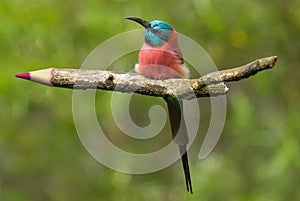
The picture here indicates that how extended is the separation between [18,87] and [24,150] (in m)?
0.54

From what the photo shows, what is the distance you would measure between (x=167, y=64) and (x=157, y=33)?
0.04 m

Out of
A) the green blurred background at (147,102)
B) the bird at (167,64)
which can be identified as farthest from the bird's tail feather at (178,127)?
the green blurred background at (147,102)

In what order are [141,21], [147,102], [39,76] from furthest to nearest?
[147,102] < [141,21] < [39,76]

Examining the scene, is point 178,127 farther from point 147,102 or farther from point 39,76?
point 147,102

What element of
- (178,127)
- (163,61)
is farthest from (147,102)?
(178,127)

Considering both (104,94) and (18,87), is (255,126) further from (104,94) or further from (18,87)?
(18,87)

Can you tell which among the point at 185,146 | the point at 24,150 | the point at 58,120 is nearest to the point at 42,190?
the point at 24,150

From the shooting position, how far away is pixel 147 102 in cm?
242

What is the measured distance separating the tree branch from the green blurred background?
1.12 metres

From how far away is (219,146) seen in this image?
2615 mm

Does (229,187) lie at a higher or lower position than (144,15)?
lower

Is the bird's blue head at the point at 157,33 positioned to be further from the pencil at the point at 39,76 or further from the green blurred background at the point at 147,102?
the green blurred background at the point at 147,102

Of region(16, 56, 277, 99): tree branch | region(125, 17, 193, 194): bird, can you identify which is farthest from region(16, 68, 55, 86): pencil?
region(125, 17, 193, 194): bird

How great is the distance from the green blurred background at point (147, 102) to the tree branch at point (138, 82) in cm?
112
